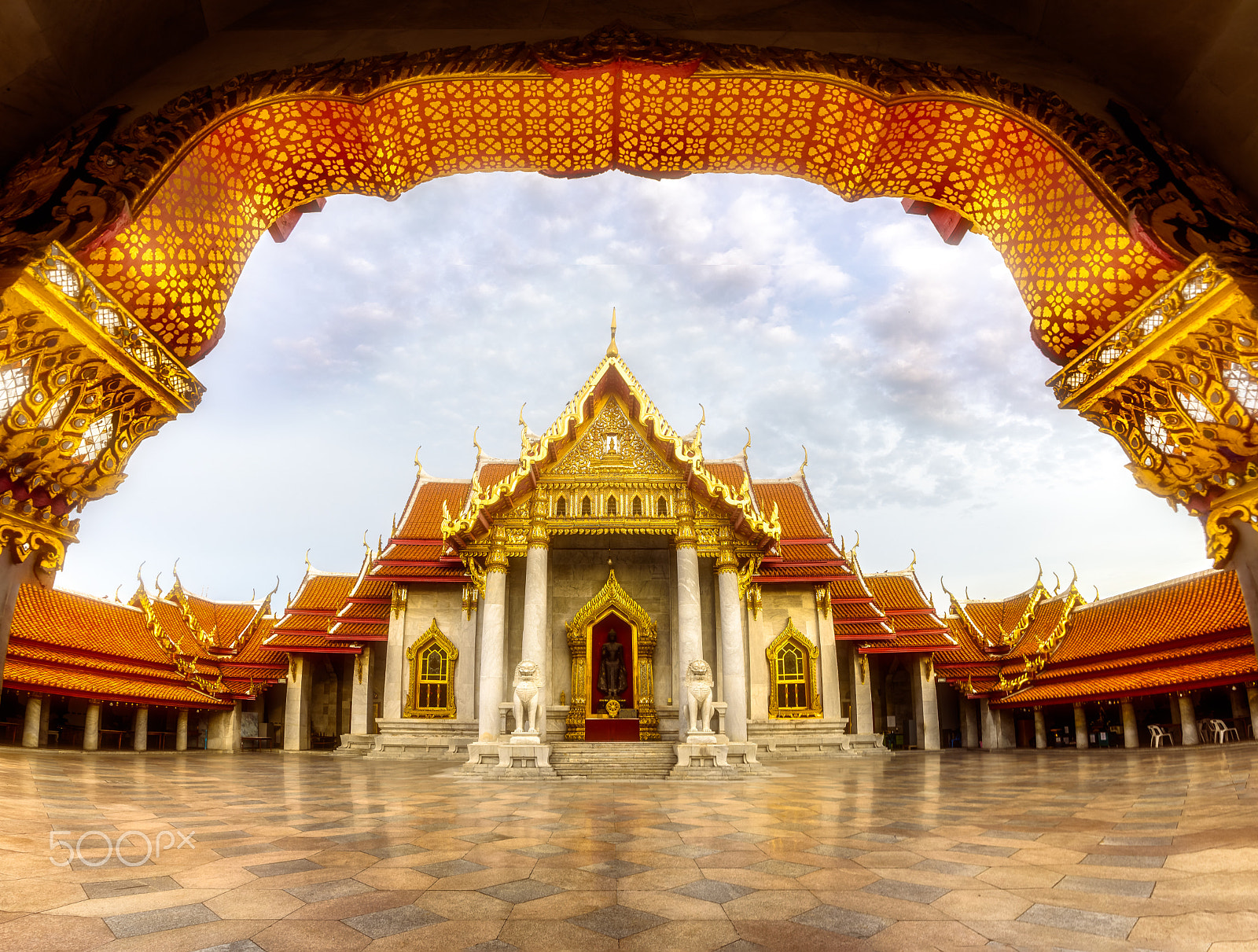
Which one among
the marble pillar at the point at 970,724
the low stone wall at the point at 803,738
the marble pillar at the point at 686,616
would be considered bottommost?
the marble pillar at the point at 970,724

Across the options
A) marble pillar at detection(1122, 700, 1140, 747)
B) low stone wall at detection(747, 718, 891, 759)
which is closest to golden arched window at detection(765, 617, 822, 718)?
low stone wall at detection(747, 718, 891, 759)

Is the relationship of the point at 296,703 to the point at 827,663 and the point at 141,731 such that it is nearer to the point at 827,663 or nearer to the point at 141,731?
the point at 141,731

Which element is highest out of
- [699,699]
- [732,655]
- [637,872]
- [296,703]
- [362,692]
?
[732,655]

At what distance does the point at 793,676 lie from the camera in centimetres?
1778

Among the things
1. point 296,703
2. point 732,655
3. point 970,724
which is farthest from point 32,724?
point 970,724

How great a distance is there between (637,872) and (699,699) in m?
8.67

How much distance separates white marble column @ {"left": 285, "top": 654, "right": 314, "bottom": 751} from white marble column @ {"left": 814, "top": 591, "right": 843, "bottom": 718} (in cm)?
1453

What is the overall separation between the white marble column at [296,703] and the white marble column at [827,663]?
47.7 ft

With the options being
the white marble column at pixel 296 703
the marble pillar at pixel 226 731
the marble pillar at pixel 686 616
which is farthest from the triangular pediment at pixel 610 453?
the marble pillar at pixel 226 731

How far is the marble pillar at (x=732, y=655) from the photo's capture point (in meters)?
13.3

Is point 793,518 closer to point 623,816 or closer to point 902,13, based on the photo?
point 623,816

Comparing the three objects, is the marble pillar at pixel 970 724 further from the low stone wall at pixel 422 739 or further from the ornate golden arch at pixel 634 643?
the low stone wall at pixel 422 739

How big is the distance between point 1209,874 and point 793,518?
1663cm

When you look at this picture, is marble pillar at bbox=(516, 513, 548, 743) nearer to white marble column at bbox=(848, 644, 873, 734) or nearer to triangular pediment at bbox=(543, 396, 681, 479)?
triangular pediment at bbox=(543, 396, 681, 479)
